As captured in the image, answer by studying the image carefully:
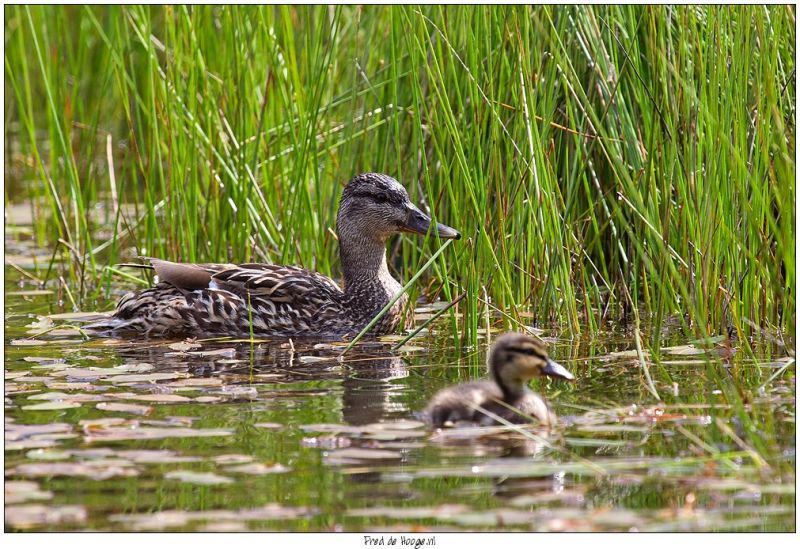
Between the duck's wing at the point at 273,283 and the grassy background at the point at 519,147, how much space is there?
0.40 m

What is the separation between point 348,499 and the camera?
4.19 metres

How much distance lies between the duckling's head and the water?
0.21 m

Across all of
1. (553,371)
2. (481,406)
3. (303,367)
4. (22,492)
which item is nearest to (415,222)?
(303,367)

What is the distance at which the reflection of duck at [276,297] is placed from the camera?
7.65 metres

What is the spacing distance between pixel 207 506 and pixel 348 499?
1.55 ft

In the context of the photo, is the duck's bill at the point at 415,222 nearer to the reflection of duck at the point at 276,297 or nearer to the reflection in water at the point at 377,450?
the reflection of duck at the point at 276,297

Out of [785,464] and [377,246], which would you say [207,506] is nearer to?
[785,464]

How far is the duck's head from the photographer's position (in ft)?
25.7

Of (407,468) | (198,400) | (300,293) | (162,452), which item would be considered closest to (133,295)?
(300,293)

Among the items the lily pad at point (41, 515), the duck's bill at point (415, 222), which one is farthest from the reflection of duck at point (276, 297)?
the lily pad at point (41, 515)

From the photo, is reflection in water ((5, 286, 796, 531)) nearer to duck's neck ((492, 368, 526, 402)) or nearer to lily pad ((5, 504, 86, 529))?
lily pad ((5, 504, 86, 529))

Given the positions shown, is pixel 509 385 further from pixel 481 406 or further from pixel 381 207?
pixel 381 207

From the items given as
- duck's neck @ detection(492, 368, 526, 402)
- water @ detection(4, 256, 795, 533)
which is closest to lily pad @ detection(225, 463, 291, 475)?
water @ detection(4, 256, 795, 533)

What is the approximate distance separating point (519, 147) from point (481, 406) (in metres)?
2.03
